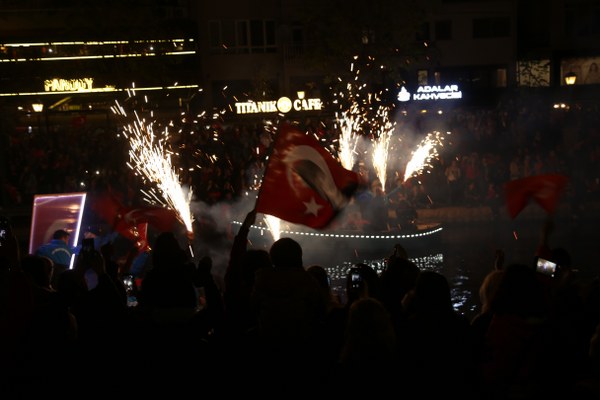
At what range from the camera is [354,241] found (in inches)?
803

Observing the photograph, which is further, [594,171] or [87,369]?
[594,171]

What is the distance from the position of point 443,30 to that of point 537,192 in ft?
127

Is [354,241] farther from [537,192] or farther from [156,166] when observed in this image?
[537,192]

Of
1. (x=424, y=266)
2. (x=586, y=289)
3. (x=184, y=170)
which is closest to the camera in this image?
(x=586, y=289)

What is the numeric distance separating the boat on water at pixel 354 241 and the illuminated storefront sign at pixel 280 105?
18.2 m

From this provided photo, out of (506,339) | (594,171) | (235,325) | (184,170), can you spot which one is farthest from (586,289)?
(594,171)

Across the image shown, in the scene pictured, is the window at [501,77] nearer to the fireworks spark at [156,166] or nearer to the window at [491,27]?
A: the window at [491,27]

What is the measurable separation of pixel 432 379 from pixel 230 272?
1805mm

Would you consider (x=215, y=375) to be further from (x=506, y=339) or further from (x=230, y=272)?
(x=506, y=339)

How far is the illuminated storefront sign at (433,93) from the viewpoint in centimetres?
4275

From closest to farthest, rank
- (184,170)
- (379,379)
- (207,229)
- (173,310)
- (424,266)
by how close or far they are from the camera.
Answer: (379,379) < (173,310) < (424,266) < (207,229) < (184,170)

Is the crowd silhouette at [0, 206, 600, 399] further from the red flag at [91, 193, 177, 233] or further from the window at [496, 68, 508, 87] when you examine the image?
the window at [496, 68, 508, 87]

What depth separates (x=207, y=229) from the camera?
68.6ft

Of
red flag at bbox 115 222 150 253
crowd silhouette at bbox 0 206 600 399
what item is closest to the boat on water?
red flag at bbox 115 222 150 253
